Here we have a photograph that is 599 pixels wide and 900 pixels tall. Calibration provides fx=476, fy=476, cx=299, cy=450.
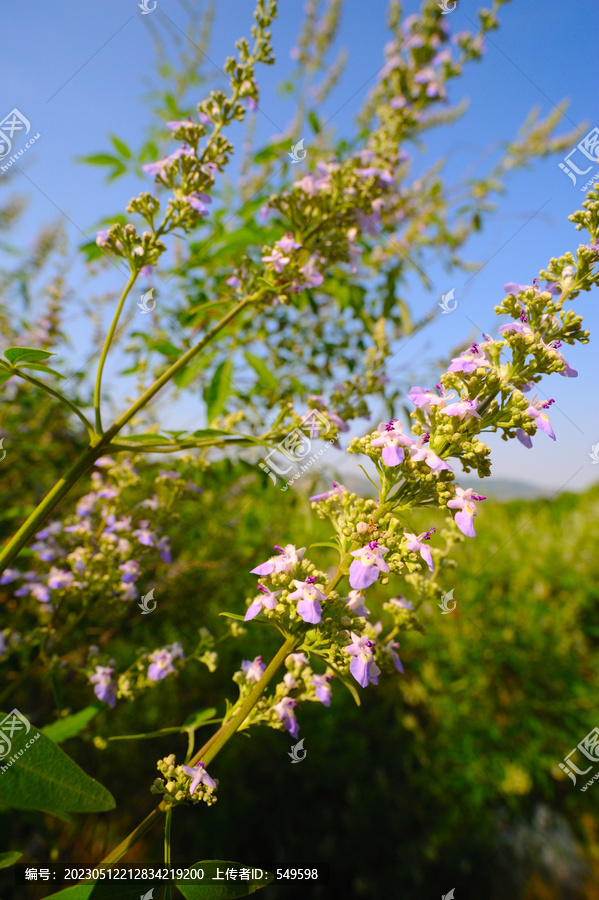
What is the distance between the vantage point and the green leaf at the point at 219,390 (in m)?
1.90

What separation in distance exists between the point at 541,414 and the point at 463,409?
9.3 inches

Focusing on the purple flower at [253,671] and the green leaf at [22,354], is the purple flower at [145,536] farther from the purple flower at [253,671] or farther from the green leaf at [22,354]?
the green leaf at [22,354]

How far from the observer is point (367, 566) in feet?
3.14

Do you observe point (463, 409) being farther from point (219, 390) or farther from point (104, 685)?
point (104, 685)

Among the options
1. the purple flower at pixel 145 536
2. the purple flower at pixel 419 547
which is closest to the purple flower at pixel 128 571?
the purple flower at pixel 145 536

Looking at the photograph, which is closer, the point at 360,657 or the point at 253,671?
the point at 360,657

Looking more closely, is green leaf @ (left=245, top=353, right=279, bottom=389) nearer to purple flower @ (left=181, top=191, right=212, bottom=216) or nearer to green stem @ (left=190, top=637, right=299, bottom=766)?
purple flower @ (left=181, top=191, right=212, bottom=216)

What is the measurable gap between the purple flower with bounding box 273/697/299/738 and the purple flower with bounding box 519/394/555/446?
884 mm

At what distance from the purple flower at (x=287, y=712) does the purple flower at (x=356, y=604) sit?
11.8 inches

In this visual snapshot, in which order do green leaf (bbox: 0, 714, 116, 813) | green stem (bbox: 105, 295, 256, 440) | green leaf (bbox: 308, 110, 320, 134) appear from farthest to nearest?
green leaf (bbox: 308, 110, 320, 134) → green stem (bbox: 105, 295, 256, 440) → green leaf (bbox: 0, 714, 116, 813)

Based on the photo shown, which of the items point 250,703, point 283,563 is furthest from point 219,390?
point 250,703

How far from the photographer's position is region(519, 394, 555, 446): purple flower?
3.52 feet

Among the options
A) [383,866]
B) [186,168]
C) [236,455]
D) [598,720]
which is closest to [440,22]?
[186,168]

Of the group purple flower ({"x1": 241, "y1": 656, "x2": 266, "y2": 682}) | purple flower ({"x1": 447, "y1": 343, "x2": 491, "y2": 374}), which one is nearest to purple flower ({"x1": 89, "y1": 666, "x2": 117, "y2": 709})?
purple flower ({"x1": 241, "y1": 656, "x2": 266, "y2": 682})
